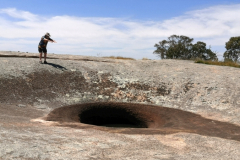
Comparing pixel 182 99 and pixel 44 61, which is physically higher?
pixel 44 61

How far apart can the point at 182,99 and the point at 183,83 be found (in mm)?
979

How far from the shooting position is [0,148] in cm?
350

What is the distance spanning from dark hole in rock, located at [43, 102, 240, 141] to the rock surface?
330 mm

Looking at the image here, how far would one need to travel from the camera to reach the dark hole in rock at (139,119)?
619 centimetres

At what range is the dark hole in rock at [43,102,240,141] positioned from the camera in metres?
6.19

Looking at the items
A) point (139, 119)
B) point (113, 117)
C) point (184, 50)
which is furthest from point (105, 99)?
point (184, 50)

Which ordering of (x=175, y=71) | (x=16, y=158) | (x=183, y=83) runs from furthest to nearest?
1. (x=175, y=71)
2. (x=183, y=83)
3. (x=16, y=158)

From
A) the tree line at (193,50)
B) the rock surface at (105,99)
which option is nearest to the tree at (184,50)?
the tree line at (193,50)

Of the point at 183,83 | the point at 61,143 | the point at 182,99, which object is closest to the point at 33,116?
the point at 61,143

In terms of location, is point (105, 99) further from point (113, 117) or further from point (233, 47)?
point (233, 47)

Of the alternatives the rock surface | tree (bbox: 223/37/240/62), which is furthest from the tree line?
the rock surface

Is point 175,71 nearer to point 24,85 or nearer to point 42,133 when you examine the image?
point 24,85

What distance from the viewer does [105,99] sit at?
30.5 feet

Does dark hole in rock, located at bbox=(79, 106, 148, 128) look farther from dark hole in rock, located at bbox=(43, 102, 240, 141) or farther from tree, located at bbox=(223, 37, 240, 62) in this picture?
tree, located at bbox=(223, 37, 240, 62)
